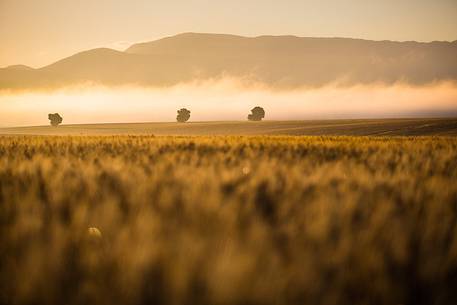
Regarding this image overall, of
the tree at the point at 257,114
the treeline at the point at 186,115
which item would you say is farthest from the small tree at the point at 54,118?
the tree at the point at 257,114

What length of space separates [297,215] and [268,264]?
2.72 ft

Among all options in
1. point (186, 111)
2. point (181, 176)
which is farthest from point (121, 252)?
point (186, 111)

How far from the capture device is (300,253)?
139cm

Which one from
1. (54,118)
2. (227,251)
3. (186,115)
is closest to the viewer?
(227,251)

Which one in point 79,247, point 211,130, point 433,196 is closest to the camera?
point 79,247

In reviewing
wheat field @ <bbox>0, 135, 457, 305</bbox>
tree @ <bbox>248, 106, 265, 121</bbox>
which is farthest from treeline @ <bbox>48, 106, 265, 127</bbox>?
wheat field @ <bbox>0, 135, 457, 305</bbox>

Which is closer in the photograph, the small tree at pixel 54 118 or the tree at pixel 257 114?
the small tree at pixel 54 118

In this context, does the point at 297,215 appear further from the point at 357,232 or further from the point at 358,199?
the point at 358,199

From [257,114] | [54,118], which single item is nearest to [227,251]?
[257,114]

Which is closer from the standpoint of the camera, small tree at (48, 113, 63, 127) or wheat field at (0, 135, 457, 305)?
wheat field at (0, 135, 457, 305)

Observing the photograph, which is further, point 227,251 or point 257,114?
point 257,114

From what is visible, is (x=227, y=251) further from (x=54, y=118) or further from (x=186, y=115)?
(x=54, y=118)

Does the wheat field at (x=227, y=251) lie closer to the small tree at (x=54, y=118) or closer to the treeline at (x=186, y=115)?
the treeline at (x=186, y=115)

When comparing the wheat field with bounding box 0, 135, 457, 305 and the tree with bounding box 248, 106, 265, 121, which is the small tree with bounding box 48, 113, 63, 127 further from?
the wheat field with bounding box 0, 135, 457, 305
